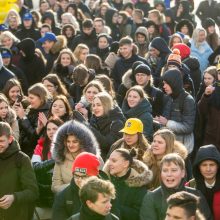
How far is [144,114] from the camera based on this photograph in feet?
36.4

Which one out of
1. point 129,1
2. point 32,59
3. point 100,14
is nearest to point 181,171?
point 32,59

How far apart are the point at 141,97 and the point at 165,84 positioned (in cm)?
54

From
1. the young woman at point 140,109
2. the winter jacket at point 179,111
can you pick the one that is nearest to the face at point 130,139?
the young woman at point 140,109

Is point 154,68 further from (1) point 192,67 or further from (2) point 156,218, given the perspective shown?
(2) point 156,218

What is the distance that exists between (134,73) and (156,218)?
477 cm

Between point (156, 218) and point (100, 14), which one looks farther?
point (100, 14)

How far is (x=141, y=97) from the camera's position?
11.2 metres

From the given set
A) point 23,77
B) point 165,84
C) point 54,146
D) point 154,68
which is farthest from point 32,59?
point 54,146

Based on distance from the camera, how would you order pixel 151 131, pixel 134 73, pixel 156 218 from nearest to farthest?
pixel 156 218, pixel 151 131, pixel 134 73

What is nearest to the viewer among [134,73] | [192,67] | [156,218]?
[156,218]

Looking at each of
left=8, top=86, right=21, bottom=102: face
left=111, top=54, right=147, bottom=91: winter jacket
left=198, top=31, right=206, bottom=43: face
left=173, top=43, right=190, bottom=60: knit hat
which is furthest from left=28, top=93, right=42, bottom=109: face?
left=198, top=31, right=206, bottom=43: face

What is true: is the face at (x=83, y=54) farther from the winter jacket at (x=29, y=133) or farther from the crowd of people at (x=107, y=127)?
the winter jacket at (x=29, y=133)

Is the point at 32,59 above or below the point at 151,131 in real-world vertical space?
above

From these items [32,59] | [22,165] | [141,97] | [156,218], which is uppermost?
[32,59]
